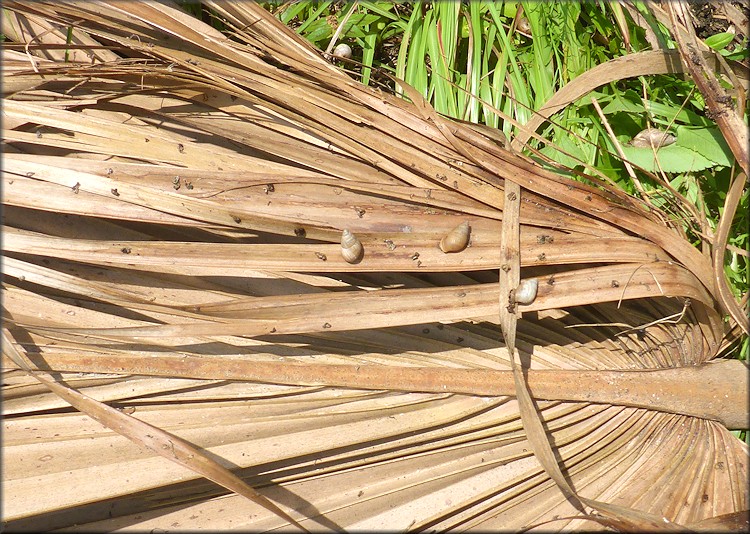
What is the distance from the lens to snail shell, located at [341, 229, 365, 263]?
1634 mm

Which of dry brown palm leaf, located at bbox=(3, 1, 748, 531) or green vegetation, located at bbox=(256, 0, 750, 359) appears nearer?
dry brown palm leaf, located at bbox=(3, 1, 748, 531)

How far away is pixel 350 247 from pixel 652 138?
4.07ft

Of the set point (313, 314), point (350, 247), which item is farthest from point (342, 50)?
point (313, 314)

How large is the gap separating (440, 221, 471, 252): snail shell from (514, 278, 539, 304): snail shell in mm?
192

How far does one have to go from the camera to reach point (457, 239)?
5.49 ft

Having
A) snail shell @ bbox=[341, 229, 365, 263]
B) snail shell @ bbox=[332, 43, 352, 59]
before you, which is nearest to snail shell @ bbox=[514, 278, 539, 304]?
snail shell @ bbox=[341, 229, 365, 263]

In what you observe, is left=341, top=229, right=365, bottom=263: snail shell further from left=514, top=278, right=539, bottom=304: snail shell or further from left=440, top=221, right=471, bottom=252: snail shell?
left=514, top=278, right=539, bottom=304: snail shell

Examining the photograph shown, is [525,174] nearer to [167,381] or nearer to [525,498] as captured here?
[525,498]

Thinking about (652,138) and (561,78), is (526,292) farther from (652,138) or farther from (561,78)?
(561,78)

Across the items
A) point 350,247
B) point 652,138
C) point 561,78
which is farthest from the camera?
point 561,78

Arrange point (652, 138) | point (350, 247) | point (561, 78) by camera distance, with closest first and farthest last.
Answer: point (350, 247)
point (652, 138)
point (561, 78)

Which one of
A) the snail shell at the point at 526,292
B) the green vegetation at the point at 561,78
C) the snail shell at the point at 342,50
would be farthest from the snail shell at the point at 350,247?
the snail shell at the point at 342,50

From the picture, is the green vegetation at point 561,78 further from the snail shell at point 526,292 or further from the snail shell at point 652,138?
the snail shell at point 526,292

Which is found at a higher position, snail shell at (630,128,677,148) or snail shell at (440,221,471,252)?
snail shell at (630,128,677,148)
